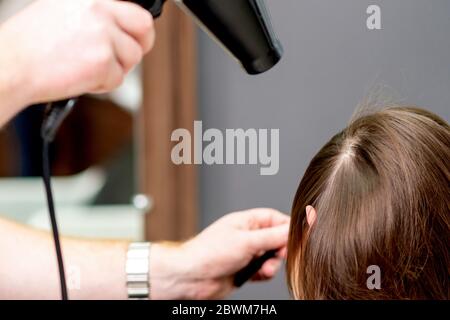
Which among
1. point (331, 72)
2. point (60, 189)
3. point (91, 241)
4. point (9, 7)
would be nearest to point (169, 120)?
point (91, 241)

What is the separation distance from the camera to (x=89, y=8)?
23.2 inches

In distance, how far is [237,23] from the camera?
0.64 metres

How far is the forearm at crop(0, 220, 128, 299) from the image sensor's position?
0.97 metres

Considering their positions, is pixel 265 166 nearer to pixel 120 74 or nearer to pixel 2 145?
pixel 120 74

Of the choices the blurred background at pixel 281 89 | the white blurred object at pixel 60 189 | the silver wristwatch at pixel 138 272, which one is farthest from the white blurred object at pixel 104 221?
the silver wristwatch at pixel 138 272

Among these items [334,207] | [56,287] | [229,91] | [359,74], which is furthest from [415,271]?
[56,287]

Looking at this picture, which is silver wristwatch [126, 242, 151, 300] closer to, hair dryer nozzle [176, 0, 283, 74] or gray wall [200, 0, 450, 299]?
gray wall [200, 0, 450, 299]

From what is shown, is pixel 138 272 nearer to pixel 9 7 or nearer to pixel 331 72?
pixel 331 72

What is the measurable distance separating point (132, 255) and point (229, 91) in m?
0.28

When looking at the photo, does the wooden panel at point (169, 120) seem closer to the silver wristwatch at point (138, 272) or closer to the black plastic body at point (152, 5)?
the silver wristwatch at point (138, 272)

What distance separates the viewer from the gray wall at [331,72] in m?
0.74

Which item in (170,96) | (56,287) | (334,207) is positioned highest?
(170,96)
